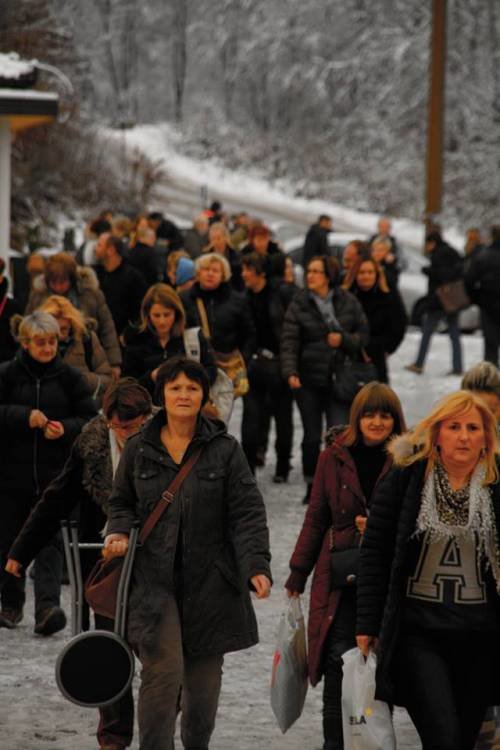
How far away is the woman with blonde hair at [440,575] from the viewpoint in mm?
5703

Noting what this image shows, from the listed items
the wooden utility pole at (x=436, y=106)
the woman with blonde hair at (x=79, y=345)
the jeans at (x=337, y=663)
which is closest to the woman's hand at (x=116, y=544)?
the jeans at (x=337, y=663)

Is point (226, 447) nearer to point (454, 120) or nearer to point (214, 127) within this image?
point (454, 120)

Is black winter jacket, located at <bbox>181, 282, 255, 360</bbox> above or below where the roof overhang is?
below

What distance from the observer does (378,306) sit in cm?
1384

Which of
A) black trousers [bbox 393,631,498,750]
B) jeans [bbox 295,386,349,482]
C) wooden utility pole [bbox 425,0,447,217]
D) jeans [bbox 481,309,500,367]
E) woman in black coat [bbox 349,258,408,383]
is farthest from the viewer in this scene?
wooden utility pole [bbox 425,0,447,217]

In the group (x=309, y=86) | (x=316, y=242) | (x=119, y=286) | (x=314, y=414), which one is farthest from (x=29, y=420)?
(x=309, y=86)

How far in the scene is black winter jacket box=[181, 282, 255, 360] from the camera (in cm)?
1231

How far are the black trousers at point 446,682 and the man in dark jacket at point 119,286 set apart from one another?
8577 millimetres

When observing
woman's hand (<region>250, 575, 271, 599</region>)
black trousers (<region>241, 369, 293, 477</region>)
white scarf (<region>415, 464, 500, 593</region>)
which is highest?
white scarf (<region>415, 464, 500, 593</region>)

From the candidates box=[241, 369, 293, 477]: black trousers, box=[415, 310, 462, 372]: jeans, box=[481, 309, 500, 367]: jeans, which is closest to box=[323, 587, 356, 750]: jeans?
box=[241, 369, 293, 477]: black trousers

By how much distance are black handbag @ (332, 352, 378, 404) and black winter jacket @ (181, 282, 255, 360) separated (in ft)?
2.24

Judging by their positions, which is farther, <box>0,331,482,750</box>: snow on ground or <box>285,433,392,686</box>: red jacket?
<box>0,331,482,750</box>: snow on ground

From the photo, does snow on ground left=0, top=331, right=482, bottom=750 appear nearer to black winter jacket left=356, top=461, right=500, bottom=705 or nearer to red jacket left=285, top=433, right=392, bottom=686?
red jacket left=285, top=433, right=392, bottom=686

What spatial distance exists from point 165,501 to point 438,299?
1502 centimetres
